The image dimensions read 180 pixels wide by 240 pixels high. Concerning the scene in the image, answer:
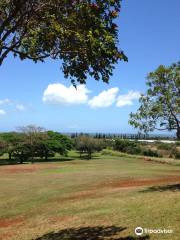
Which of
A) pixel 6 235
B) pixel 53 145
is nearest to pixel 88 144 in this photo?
pixel 53 145

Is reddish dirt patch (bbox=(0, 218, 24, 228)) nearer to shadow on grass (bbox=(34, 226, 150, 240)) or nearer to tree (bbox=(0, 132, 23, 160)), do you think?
shadow on grass (bbox=(34, 226, 150, 240))

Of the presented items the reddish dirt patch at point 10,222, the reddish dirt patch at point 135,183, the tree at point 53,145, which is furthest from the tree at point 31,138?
the reddish dirt patch at point 10,222

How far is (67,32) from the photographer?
12.4 metres

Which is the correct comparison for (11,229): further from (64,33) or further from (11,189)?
(11,189)

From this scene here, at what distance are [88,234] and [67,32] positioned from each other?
25.6ft

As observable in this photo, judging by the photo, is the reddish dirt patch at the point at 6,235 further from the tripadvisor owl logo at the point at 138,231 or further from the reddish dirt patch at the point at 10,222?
the tripadvisor owl logo at the point at 138,231

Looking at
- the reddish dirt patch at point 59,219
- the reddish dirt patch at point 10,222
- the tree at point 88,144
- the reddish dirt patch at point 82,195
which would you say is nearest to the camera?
the reddish dirt patch at point 59,219

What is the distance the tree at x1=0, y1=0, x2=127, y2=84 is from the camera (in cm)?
1220

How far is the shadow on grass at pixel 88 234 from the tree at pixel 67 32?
5.60m

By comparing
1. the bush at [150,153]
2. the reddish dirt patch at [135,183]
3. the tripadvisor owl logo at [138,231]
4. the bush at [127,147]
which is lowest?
the reddish dirt patch at [135,183]

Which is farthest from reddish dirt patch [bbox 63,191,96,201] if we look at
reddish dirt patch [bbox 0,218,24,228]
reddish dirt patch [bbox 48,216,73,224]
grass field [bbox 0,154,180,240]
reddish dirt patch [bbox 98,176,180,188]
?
reddish dirt patch [bbox 48,216,73,224]

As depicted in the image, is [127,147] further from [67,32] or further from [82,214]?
[67,32]

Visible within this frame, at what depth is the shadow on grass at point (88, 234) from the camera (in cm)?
1520

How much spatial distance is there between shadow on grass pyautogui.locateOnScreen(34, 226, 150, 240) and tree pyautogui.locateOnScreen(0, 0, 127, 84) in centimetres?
560
